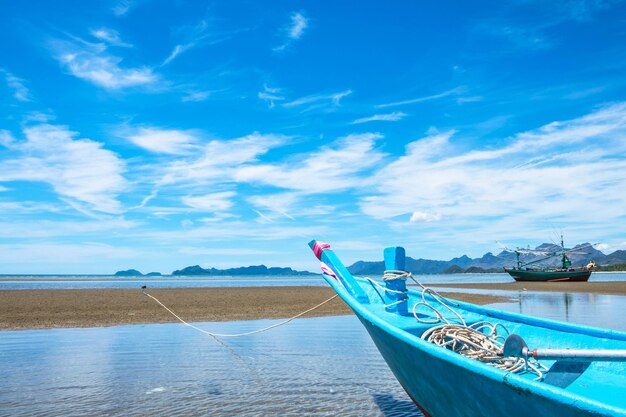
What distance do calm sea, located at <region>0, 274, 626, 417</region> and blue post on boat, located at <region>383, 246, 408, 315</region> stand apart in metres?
1.47

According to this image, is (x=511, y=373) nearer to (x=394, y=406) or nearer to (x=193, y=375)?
(x=394, y=406)

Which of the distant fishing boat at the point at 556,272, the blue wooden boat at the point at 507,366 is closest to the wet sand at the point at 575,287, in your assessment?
the distant fishing boat at the point at 556,272

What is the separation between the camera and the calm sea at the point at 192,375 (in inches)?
273

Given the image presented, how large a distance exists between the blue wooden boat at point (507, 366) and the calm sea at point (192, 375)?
5.69 ft

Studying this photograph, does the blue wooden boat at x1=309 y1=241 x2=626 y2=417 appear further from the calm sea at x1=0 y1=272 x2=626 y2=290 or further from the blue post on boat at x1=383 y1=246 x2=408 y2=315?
the calm sea at x1=0 y1=272 x2=626 y2=290

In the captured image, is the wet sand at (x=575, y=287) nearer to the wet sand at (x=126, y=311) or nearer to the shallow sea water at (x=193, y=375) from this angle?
the wet sand at (x=126, y=311)

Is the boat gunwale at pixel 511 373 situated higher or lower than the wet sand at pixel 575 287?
higher

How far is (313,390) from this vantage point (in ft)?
25.5

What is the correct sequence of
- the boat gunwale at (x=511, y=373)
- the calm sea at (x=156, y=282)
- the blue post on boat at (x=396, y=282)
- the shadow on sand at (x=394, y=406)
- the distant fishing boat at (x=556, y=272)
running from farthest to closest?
the distant fishing boat at (x=556, y=272) → the calm sea at (x=156, y=282) → the blue post on boat at (x=396, y=282) → the shadow on sand at (x=394, y=406) → the boat gunwale at (x=511, y=373)

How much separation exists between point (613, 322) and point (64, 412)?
1608cm

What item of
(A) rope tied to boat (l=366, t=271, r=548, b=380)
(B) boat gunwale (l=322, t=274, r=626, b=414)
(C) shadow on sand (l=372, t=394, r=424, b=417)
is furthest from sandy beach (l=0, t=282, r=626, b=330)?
(A) rope tied to boat (l=366, t=271, r=548, b=380)

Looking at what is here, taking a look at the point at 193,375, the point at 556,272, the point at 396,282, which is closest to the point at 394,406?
the point at 396,282

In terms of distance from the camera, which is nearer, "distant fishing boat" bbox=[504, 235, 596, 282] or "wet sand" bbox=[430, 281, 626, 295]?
"wet sand" bbox=[430, 281, 626, 295]

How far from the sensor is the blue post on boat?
→ 6871 mm
